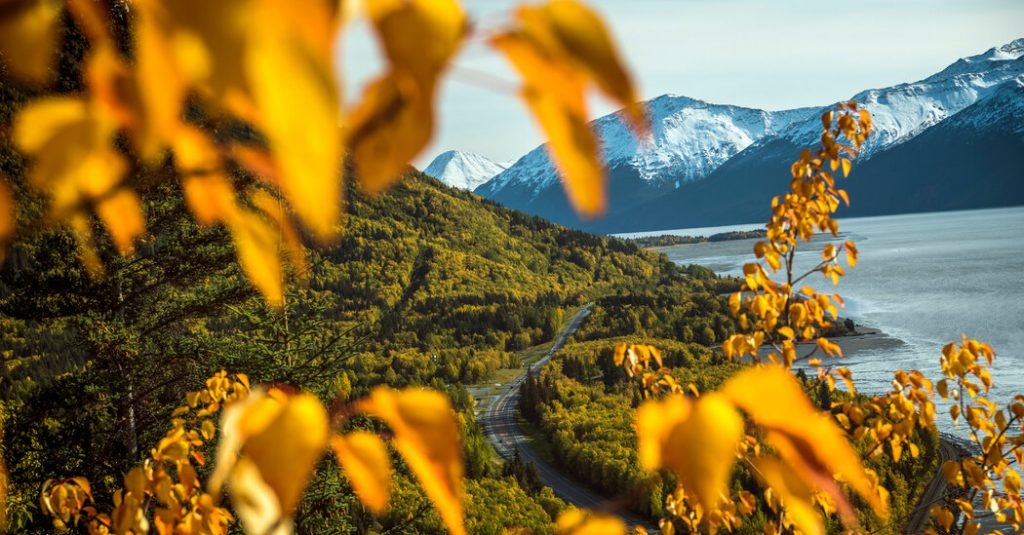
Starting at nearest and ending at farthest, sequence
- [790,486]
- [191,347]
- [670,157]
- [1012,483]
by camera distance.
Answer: [790,486] < [1012,483] < [191,347] < [670,157]

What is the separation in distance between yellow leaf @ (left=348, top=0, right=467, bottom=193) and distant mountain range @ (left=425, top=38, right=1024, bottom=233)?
72389 mm

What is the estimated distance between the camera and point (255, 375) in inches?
185

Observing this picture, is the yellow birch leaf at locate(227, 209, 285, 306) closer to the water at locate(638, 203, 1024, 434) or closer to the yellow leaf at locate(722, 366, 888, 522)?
the yellow leaf at locate(722, 366, 888, 522)

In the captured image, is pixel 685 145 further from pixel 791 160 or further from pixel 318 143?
pixel 318 143

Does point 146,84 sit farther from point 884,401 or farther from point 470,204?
point 470,204

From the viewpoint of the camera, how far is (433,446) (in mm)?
306

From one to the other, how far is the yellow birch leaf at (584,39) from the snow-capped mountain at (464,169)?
6617 inches

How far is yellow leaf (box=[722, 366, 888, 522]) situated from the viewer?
0.31m

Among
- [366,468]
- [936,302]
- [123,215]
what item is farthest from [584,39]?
[936,302]

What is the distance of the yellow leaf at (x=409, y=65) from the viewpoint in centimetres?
22

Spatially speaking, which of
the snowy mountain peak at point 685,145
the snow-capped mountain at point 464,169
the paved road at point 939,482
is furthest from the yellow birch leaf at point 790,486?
the snow-capped mountain at point 464,169

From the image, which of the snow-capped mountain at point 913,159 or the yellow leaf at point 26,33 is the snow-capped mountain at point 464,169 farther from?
the yellow leaf at point 26,33

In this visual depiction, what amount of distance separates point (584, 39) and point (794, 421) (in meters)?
0.21

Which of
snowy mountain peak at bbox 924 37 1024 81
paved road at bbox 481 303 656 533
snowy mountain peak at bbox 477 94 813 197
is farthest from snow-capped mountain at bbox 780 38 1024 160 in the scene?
paved road at bbox 481 303 656 533
